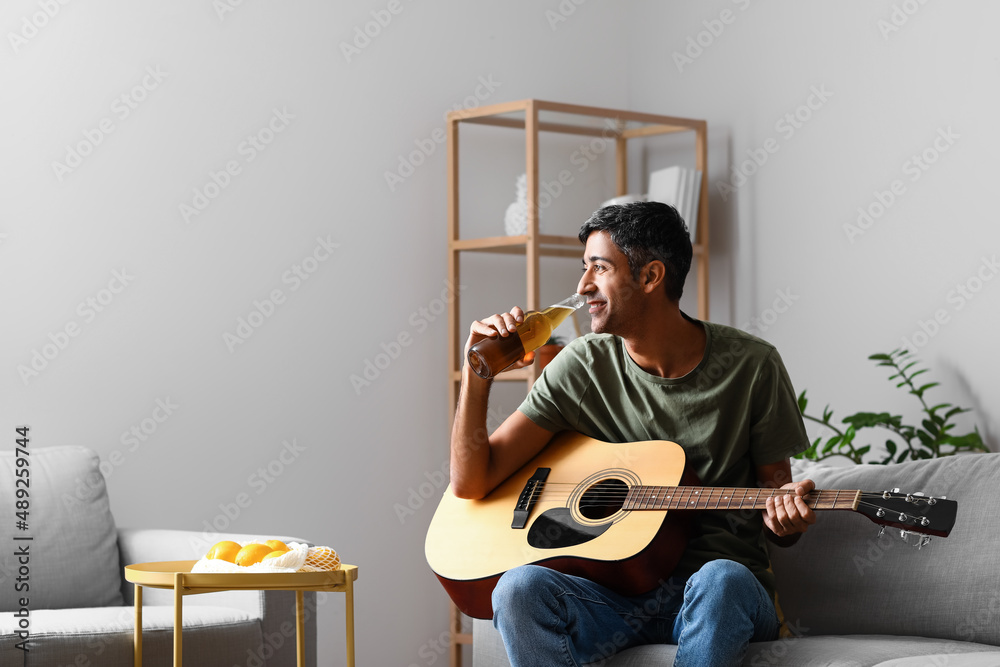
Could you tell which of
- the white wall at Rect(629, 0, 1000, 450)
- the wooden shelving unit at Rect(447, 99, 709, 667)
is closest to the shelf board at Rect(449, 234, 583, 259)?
the wooden shelving unit at Rect(447, 99, 709, 667)

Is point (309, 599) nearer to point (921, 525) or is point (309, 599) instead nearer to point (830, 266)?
point (921, 525)

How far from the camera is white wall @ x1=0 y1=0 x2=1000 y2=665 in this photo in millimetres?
2721

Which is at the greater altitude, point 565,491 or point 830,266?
point 830,266

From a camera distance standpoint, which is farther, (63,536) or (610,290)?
(63,536)

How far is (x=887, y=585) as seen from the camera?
74.7 inches

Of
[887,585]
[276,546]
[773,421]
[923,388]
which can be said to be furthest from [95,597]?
[923,388]

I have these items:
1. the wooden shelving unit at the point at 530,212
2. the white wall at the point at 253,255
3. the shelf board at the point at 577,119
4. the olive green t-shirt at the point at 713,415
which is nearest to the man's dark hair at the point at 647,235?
the olive green t-shirt at the point at 713,415

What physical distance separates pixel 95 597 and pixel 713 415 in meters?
1.44

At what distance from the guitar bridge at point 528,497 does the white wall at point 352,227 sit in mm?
1223

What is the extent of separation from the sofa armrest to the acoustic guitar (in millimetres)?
440

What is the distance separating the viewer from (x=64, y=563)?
7.73 feet

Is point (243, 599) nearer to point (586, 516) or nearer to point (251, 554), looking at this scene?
point (251, 554)

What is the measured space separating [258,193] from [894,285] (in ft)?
5.81

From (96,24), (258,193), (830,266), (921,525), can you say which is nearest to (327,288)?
(258,193)
